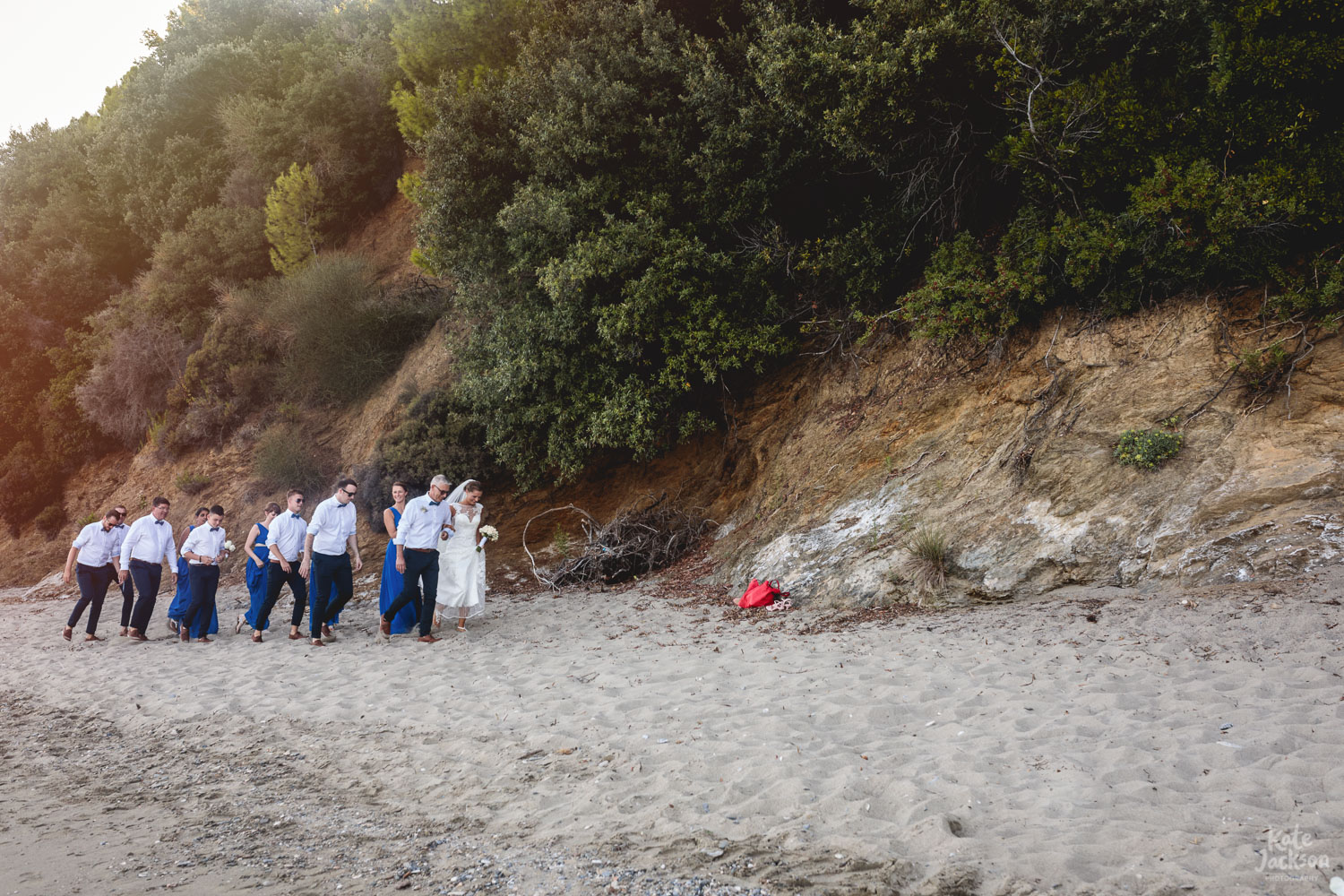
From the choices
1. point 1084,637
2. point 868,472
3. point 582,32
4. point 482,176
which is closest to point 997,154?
point 868,472

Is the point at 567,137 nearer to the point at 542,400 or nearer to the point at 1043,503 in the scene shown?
the point at 542,400

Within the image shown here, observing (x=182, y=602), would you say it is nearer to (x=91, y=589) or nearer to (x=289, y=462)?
(x=91, y=589)

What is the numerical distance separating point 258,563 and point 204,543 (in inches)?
27.2

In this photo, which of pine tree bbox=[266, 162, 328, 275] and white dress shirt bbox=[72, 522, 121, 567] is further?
pine tree bbox=[266, 162, 328, 275]

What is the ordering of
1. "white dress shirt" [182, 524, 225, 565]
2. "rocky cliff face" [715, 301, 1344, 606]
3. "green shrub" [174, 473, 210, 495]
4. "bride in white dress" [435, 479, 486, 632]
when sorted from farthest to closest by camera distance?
1. "green shrub" [174, 473, 210, 495]
2. "white dress shirt" [182, 524, 225, 565]
3. "bride in white dress" [435, 479, 486, 632]
4. "rocky cliff face" [715, 301, 1344, 606]

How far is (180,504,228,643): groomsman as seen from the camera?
9.96 metres

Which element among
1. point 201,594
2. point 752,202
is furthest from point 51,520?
point 752,202

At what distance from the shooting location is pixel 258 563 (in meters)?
10.1

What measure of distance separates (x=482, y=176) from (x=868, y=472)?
845cm

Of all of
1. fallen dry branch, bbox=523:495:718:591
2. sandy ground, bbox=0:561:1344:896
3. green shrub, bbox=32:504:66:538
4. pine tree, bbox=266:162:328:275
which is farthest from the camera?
green shrub, bbox=32:504:66:538

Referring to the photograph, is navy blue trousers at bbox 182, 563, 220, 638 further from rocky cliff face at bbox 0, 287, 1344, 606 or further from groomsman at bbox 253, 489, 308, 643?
rocky cliff face at bbox 0, 287, 1344, 606

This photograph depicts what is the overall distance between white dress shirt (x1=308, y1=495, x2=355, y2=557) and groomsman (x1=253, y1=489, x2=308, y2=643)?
0.53 meters

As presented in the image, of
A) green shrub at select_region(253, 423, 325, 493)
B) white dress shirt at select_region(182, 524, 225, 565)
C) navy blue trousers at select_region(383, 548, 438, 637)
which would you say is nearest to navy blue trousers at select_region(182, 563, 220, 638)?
white dress shirt at select_region(182, 524, 225, 565)

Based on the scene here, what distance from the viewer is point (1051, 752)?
4.43 meters
